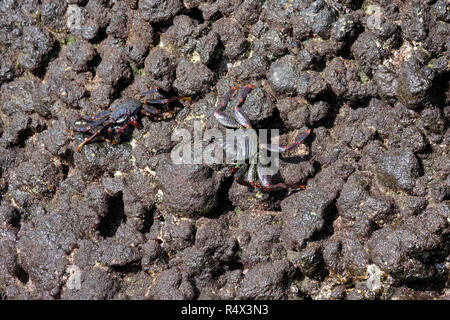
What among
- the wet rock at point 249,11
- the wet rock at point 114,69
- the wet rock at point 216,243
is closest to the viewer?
the wet rock at point 216,243

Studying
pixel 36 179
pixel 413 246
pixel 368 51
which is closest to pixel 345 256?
pixel 413 246

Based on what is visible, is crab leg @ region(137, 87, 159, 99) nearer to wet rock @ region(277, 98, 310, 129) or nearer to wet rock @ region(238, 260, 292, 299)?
wet rock @ region(277, 98, 310, 129)

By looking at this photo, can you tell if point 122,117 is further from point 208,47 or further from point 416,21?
point 416,21

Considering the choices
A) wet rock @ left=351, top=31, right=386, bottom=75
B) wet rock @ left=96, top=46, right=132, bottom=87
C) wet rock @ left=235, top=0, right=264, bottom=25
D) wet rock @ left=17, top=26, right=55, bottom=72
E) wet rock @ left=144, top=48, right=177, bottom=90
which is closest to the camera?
wet rock @ left=351, top=31, right=386, bottom=75

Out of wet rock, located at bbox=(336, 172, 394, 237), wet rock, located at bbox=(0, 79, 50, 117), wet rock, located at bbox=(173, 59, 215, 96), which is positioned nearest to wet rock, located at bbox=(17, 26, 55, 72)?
wet rock, located at bbox=(0, 79, 50, 117)

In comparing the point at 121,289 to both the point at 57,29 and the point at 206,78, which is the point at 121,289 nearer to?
the point at 206,78

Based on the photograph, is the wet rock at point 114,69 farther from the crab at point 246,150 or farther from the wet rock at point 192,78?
the crab at point 246,150

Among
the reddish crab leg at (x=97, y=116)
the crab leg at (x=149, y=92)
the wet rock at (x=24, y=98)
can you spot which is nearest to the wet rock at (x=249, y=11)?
the crab leg at (x=149, y=92)
